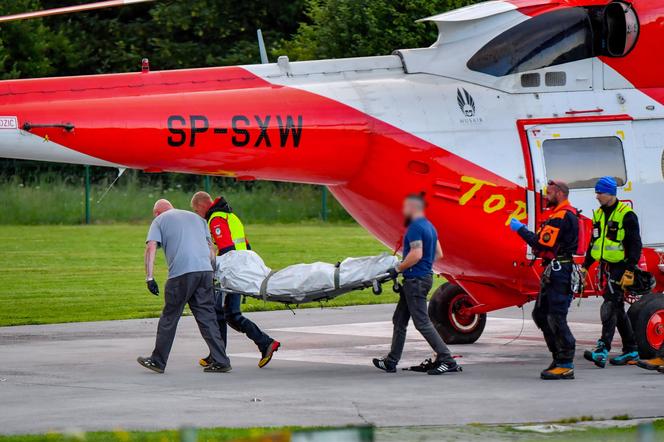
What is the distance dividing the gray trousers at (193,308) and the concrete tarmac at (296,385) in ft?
0.99

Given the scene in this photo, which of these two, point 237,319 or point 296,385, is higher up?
point 237,319

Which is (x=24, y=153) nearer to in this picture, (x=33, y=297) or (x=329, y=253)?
(x=33, y=297)

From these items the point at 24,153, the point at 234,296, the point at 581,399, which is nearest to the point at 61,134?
the point at 24,153

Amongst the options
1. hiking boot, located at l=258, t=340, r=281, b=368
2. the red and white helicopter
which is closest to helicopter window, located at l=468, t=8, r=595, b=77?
the red and white helicopter

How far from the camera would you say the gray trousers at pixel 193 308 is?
42.9 ft

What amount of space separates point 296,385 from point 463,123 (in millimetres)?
3483

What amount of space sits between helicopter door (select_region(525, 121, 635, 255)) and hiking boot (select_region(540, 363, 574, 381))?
1.89 meters

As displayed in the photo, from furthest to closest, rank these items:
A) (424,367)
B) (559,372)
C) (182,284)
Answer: (182,284)
(424,367)
(559,372)

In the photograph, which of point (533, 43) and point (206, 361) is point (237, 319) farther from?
point (533, 43)

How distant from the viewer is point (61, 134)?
12516 millimetres

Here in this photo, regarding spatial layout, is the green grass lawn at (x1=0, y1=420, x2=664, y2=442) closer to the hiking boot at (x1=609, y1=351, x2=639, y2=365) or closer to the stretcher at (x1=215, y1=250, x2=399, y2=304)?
the stretcher at (x1=215, y1=250, x2=399, y2=304)

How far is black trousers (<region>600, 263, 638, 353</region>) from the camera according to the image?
13203 mm

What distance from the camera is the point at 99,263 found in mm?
26844

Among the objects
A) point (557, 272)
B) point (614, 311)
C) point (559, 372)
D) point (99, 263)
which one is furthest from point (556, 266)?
point (99, 263)
